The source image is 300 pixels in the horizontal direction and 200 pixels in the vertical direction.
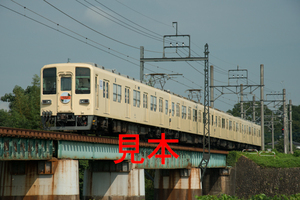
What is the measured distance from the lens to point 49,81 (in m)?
22.9

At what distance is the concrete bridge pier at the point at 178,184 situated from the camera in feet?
124

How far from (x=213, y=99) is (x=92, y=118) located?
3099cm

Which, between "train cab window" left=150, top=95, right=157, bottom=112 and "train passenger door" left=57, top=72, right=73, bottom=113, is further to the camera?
"train cab window" left=150, top=95, right=157, bottom=112

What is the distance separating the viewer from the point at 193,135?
3859 centimetres

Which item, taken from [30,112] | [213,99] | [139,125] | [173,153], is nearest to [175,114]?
[173,153]

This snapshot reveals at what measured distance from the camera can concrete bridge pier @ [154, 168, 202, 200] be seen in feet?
124

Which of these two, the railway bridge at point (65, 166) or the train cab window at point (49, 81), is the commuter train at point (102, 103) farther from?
the railway bridge at point (65, 166)

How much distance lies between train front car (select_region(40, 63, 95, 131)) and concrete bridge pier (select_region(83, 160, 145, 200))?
5862 millimetres

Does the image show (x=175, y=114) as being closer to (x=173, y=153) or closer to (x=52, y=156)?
(x=173, y=153)

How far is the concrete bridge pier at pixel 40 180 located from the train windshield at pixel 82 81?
333cm

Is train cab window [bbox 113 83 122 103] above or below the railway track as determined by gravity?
above
